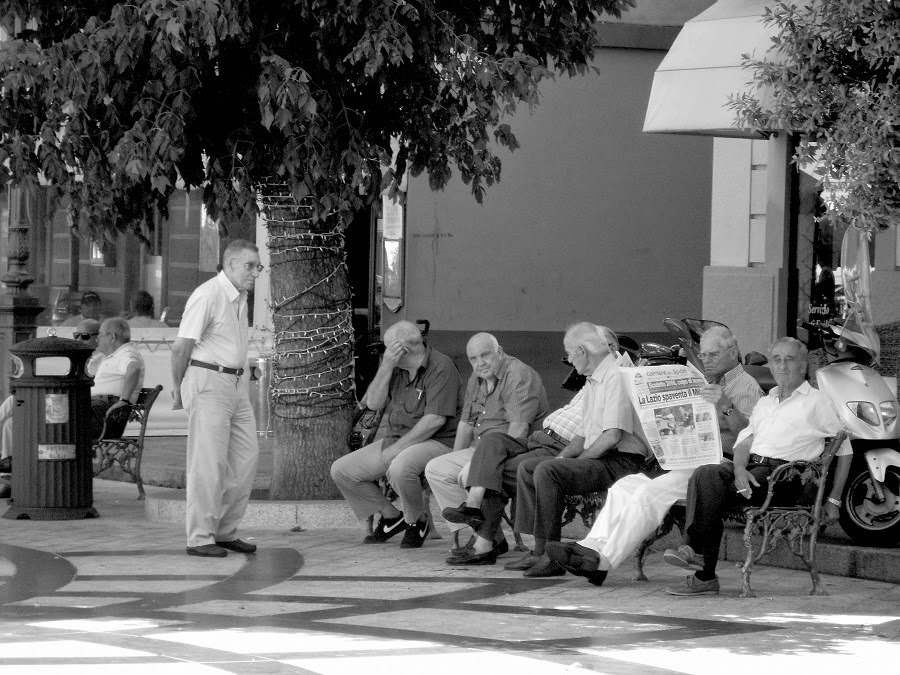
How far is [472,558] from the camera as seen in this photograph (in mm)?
8477

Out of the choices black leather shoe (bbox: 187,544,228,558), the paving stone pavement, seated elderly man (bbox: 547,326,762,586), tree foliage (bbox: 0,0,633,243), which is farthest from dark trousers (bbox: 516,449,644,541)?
tree foliage (bbox: 0,0,633,243)

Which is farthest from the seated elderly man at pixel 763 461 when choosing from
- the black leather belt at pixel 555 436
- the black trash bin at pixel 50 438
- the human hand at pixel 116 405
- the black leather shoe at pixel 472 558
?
the human hand at pixel 116 405

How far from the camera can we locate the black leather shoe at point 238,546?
898cm

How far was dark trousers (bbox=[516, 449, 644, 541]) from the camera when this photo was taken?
810cm

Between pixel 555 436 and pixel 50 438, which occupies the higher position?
pixel 555 436

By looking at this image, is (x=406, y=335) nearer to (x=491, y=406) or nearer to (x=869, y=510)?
(x=491, y=406)

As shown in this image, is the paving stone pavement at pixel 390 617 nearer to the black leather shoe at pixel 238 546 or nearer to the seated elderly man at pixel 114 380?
the black leather shoe at pixel 238 546

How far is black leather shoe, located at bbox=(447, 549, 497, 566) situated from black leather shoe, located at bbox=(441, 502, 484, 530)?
15cm

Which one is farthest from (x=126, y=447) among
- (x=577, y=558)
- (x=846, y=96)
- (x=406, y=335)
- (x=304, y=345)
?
(x=846, y=96)

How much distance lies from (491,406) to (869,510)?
215cm

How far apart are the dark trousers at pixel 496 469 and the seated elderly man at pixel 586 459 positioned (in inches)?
7.0

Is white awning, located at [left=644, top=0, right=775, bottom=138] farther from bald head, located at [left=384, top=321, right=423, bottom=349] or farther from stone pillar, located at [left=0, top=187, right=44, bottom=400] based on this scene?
stone pillar, located at [left=0, top=187, right=44, bottom=400]

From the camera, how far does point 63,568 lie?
847 cm

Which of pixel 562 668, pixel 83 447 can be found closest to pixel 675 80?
pixel 83 447
